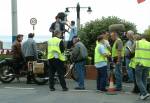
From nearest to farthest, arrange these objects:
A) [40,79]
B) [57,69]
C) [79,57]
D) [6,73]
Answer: [57,69], [79,57], [40,79], [6,73]

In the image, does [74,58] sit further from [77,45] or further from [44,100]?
[44,100]

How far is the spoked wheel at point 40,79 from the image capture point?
2072 cm

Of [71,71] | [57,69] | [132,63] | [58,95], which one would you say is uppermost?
[132,63]

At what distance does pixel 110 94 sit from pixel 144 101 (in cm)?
168

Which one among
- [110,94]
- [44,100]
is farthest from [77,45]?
[44,100]

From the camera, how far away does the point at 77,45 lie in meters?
19.2

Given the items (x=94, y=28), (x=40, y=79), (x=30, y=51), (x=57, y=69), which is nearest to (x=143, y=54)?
(x=57, y=69)

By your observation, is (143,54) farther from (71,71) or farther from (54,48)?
(71,71)

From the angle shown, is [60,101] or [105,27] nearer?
[60,101]

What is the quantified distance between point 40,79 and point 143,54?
529 cm

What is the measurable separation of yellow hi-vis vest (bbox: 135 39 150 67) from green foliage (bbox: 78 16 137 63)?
9.04m

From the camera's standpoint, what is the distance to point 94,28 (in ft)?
86.5

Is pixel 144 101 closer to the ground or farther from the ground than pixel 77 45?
closer to the ground

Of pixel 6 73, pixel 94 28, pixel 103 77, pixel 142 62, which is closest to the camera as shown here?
pixel 142 62
